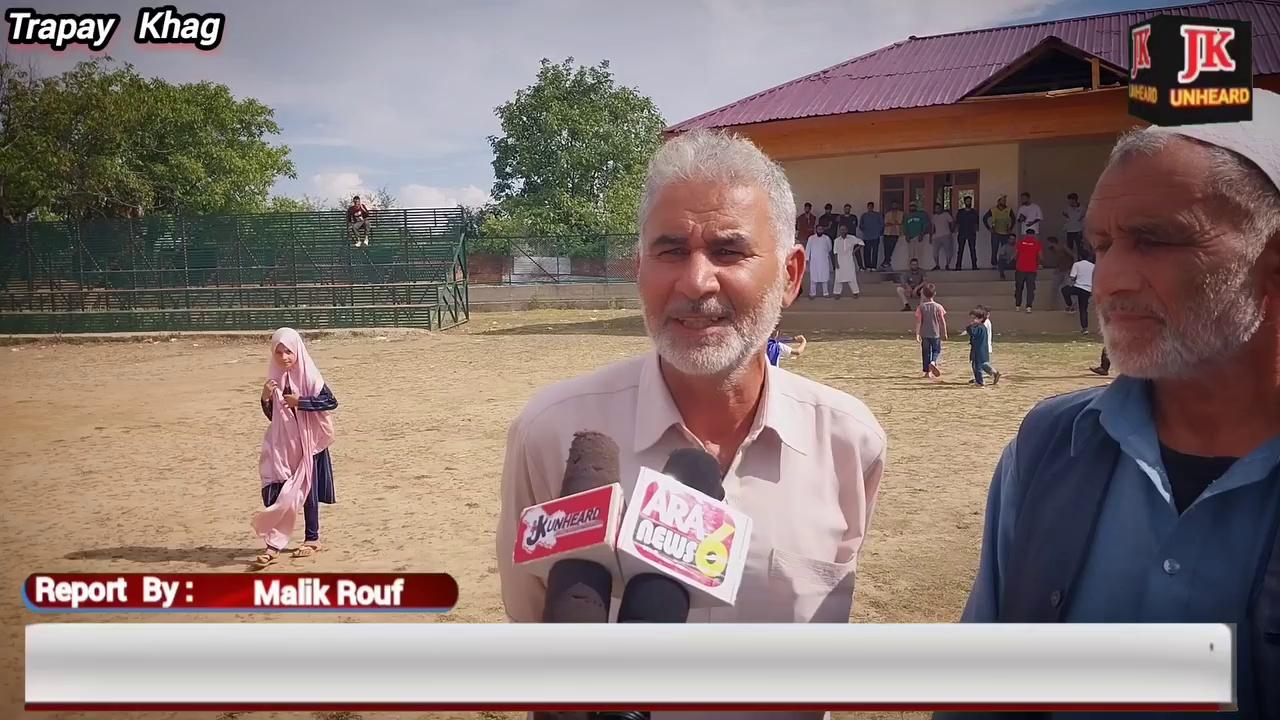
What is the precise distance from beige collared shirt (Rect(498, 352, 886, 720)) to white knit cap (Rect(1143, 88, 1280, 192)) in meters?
0.73

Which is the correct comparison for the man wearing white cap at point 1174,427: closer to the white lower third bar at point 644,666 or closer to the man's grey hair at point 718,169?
the white lower third bar at point 644,666

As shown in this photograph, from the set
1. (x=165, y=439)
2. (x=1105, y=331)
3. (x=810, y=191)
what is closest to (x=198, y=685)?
(x=1105, y=331)

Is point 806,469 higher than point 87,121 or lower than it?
lower

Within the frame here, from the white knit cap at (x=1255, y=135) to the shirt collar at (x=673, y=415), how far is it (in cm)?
76

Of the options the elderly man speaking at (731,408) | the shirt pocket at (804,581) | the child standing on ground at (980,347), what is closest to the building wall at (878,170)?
the child standing on ground at (980,347)

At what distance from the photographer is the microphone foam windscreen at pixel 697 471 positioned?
4.26 feet

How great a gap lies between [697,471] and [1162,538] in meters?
0.70

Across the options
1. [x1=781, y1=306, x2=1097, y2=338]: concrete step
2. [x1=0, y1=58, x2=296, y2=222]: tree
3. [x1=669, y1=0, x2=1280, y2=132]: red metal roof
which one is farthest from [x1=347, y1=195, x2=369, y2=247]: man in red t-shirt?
[x1=781, y1=306, x2=1097, y2=338]: concrete step

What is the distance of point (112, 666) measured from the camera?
57.8 inches

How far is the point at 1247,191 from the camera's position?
4.01 feet

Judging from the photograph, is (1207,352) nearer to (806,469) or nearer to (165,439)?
(806,469)

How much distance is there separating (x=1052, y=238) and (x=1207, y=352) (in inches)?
588

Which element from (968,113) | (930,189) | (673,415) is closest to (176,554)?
(673,415)

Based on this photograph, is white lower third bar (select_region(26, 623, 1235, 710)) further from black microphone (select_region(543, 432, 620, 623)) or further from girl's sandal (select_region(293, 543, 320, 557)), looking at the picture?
girl's sandal (select_region(293, 543, 320, 557))
